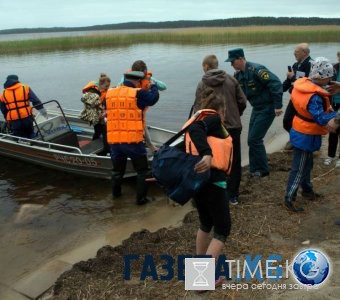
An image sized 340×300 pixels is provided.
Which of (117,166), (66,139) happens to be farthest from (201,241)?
(66,139)

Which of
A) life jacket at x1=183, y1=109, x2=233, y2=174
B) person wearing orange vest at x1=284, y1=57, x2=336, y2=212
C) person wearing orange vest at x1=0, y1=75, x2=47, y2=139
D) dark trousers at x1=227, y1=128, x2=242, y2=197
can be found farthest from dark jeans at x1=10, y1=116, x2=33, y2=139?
life jacket at x1=183, y1=109, x2=233, y2=174

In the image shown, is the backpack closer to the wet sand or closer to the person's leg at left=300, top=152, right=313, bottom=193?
the wet sand

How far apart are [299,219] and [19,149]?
552cm

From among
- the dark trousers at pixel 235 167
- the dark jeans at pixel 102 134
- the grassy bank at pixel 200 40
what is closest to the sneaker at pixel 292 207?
the dark trousers at pixel 235 167

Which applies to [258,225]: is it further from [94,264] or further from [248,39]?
[248,39]

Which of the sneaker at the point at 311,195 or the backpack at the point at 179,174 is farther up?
the backpack at the point at 179,174

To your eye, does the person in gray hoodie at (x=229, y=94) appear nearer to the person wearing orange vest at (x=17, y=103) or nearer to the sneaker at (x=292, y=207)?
the sneaker at (x=292, y=207)

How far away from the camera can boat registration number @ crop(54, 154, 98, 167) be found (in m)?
6.55

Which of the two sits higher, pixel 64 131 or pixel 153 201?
pixel 64 131

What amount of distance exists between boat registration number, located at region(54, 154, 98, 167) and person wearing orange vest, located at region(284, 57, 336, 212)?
3380mm

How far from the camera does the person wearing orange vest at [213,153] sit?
8.98 ft

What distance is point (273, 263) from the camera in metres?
3.42

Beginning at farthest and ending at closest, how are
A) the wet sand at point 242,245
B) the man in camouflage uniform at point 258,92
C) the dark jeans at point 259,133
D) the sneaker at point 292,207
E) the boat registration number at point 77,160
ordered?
1. the boat registration number at point 77,160
2. the dark jeans at point 259,133
3. the man in camouflage uniform at point 258,92
4. the sneaker at point 292,207
5. the wet sand at point 242,245

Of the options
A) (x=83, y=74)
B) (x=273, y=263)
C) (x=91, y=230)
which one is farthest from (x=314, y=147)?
(x=83, y=74)
